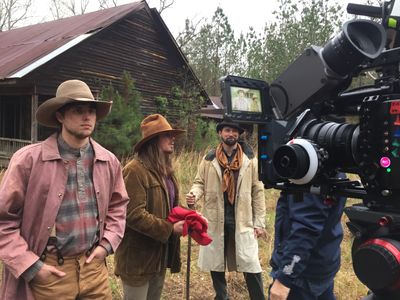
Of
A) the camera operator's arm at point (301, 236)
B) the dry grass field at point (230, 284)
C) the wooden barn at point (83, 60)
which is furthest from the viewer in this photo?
the wooden barn at point (83, 60)

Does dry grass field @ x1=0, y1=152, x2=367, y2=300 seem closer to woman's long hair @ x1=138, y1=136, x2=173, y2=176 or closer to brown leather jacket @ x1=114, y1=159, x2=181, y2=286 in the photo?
brown leather jacket @ x1=114, y1=159, x2=181, y2=286

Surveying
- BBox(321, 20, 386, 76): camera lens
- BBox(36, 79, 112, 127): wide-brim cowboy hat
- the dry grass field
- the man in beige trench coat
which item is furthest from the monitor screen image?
the dry grass field

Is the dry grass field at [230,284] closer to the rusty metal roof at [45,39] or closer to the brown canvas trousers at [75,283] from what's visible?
the brown canvas trousers at [75,283]

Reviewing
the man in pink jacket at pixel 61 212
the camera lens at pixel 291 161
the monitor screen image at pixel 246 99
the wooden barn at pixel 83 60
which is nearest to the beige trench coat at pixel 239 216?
the man in pink jacket at pixel 61 212

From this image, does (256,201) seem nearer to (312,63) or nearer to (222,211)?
(222,211)

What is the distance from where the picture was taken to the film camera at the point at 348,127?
1.45 metres

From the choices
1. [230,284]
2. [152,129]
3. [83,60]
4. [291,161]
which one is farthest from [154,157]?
[83,60]

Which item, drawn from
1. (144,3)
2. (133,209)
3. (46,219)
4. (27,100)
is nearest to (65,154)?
(46,219)

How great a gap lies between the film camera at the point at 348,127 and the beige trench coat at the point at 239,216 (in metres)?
1.96

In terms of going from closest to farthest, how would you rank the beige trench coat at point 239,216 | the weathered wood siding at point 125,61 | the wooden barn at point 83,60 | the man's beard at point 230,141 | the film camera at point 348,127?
the film camera at point 348,127 → the beige trench coat at point 239,216 → the man's beard at point 230,141 → the wooden barn at point 83,60 → the weathered wood siding at point 125,61

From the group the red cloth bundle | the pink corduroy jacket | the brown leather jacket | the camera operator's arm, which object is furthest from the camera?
the red cloth bundle

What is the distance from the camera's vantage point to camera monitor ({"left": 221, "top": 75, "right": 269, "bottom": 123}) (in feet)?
5.94

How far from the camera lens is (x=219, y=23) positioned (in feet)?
99.0

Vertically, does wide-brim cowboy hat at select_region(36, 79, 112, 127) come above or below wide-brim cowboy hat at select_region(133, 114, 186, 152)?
Result: above
